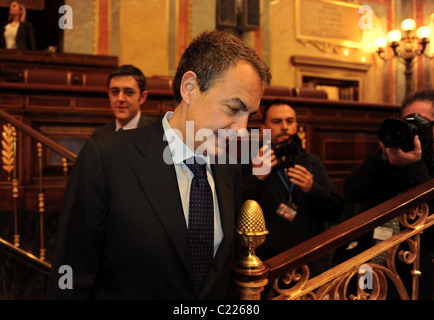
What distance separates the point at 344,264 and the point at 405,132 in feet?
1.88

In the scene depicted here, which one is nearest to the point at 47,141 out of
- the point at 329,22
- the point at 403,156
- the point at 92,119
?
the point at 92,119

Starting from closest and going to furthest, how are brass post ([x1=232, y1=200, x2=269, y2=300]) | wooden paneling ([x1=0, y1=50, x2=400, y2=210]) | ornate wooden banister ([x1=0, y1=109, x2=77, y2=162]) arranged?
1. brass post ([x1=232, y1=200, x2=269, y2=300])
2. ornate wooden banister ([x1=0, y1=109, x2=77, y2=162])
3. wooden paneling ([x1=0, y1=50, x2=400, y2=210])

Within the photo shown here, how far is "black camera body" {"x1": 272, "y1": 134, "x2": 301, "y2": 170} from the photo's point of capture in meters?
1.78

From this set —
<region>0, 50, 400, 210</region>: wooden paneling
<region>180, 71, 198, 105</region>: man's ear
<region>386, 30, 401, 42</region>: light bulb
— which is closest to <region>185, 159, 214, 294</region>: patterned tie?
<region>180, 71, 198, 105</region>: man's ear

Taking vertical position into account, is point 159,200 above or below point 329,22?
below

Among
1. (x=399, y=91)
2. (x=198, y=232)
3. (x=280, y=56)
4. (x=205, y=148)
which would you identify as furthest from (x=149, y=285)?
(x=399, y=91)

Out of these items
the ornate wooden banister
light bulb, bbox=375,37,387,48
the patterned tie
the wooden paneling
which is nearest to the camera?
the patterned tie

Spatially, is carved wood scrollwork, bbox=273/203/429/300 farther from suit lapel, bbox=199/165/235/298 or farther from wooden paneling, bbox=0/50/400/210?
wooden paneling, bbox=0/50/400/210

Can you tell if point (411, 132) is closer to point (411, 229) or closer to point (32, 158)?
point (411, 229)

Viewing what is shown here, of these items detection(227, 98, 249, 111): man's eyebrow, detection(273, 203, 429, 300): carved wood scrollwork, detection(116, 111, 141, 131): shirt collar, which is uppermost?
detection(116, 111, 141, 131): shirt collar

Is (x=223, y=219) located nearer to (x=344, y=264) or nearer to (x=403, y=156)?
(x=344, y=264)

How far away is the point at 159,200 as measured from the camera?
38.1 inches

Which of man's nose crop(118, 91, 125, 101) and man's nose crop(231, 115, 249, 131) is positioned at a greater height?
man's nose crop(118, 91, 125, 101)

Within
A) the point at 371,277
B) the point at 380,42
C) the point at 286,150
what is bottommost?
the point at 371,277
